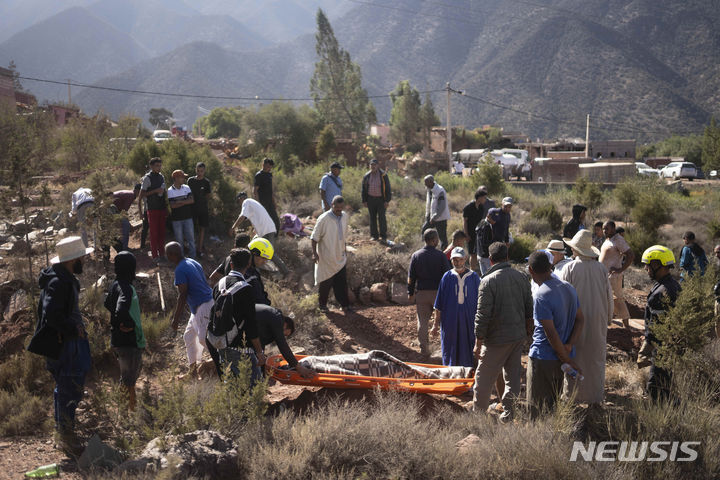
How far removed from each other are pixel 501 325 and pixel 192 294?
3.20 metres

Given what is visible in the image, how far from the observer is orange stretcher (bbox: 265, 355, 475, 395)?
5.20m

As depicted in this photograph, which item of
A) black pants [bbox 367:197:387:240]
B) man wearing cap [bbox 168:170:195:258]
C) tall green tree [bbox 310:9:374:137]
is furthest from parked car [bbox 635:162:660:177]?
tall green tree [bbox 310:9:374:137]

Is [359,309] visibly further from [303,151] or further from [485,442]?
[303,151]

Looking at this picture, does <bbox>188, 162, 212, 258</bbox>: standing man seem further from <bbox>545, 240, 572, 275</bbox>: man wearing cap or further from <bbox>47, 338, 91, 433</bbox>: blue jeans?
<bbox>545, 240, 572, 275</bbox>: man wearing cap

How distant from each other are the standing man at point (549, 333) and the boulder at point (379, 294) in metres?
5.29

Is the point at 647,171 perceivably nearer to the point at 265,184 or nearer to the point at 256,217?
the point at 265,184

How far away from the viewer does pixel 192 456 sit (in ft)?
13.1

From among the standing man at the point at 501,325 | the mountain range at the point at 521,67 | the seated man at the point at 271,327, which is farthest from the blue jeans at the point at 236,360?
the mountain range at the point at 521,67

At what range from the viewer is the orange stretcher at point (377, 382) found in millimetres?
5199

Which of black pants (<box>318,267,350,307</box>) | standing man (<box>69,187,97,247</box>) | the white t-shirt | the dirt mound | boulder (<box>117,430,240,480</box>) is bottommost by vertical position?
the dirt mound

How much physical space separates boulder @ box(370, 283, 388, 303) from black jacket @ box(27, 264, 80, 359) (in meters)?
6.02

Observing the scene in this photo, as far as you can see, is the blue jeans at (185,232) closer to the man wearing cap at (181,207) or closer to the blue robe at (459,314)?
the man wearing cap at (181,207)

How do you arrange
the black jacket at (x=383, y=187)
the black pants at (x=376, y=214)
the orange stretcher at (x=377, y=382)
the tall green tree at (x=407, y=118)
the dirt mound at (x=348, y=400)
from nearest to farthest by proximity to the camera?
the orange stretcher at (x=377, y=382) → the dirt mound at (x=348, y=400) → the black jacket at (x=383, y=187) → the black pants at (x=376, y=214) → the tall green tree at (x=407, y=118)

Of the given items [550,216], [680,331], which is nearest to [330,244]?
[680,331]
